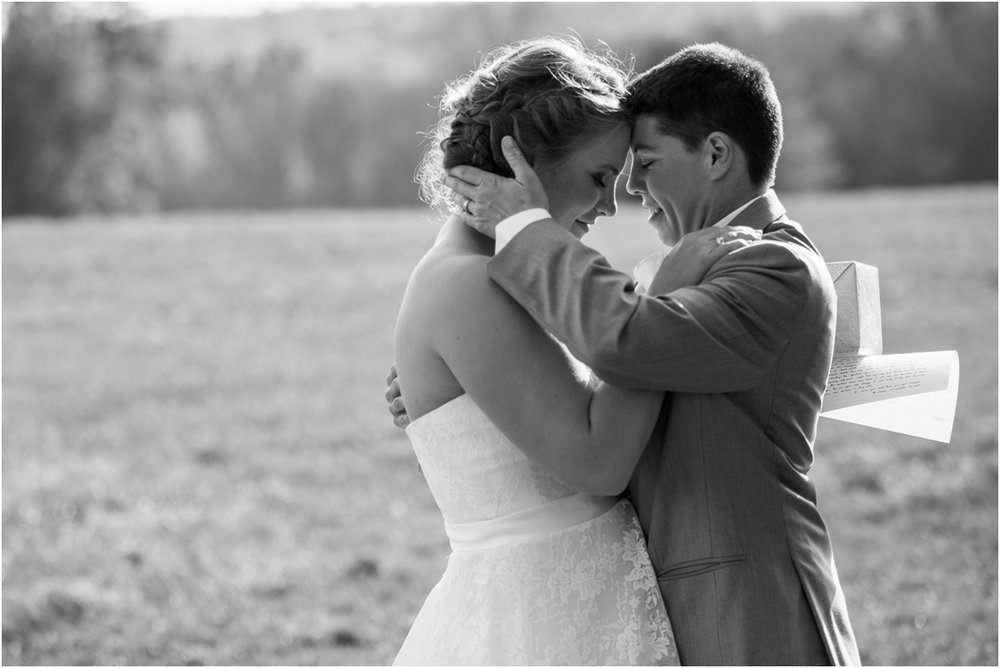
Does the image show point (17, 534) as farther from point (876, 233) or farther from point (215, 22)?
point (215, 22)

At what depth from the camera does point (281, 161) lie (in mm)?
44188

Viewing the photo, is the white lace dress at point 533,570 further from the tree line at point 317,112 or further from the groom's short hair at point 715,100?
the tree line at point 317,112

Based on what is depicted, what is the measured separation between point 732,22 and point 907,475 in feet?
140

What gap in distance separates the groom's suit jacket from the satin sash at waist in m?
0.16

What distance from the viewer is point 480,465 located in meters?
2.68

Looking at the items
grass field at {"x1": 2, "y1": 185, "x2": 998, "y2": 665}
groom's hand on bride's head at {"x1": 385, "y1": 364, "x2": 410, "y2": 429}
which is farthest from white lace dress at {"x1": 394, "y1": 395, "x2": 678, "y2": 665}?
grass field at {"x1": 2, "y1": 185, "x2": 998, "y2": 665}

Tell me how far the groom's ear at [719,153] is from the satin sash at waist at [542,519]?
83 centimetres

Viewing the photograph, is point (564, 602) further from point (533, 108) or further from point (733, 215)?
point (533, 108)

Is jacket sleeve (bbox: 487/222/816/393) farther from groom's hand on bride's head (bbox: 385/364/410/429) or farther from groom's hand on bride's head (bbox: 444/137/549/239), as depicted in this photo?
groom's hand on bride's head (bbox: 385/364/410/429)

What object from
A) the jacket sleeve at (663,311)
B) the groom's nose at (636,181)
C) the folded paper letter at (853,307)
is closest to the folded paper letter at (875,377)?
the folded paper letter at (853,307)

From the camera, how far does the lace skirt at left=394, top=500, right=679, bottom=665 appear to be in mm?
2596

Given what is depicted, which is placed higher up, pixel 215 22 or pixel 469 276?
pixel 469 276

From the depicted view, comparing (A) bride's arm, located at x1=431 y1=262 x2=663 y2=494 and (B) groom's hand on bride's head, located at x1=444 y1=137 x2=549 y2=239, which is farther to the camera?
(B) groom's hand on bride's head, located at x1=444 y1=137 x2=549 y2=239

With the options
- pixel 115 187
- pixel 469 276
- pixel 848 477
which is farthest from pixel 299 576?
pixel 115 187
